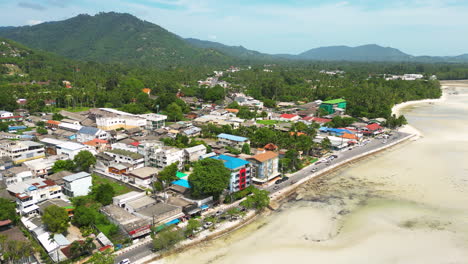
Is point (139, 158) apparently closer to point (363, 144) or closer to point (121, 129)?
point (121, 129)

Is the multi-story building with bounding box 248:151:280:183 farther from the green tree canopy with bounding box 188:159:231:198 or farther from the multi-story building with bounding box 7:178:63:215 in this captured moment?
the multi-story building with bounding box 7:178:63:215

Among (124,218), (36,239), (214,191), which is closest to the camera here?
(36,239)

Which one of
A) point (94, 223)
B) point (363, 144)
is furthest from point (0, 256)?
point (363, 144)

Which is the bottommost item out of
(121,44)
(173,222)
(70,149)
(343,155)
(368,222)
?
(368,222)

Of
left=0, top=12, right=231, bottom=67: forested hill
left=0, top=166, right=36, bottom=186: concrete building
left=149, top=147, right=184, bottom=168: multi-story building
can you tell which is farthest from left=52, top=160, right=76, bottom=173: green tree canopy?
left=0, top=12, right=231, bottom=67: forested hill

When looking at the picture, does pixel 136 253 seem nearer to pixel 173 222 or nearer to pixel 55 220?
pixel 173 222

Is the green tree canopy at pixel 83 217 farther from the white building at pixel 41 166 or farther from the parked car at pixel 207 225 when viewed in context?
the white building at pixel 41 166

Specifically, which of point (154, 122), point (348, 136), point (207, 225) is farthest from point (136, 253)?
point (348, 136)
